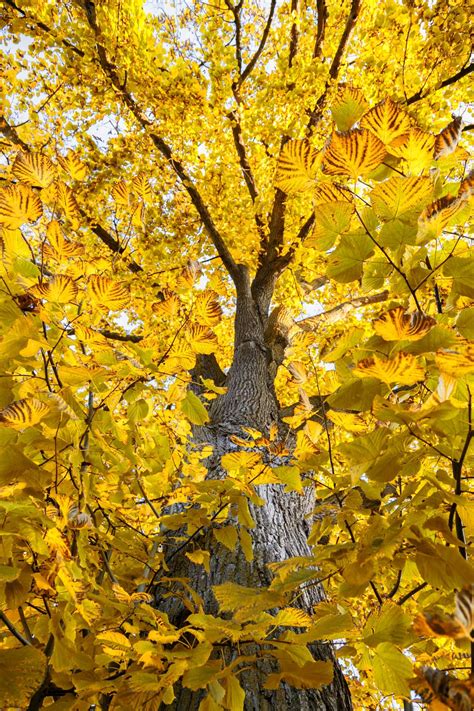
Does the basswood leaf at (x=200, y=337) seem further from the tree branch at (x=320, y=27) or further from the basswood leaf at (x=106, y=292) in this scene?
the tree branch at (x=320, y=27)

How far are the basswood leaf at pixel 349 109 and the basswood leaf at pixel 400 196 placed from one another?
0.62 ft

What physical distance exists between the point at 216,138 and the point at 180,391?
5.18 metres

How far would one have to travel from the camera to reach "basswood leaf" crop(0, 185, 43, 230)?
3.30 feet

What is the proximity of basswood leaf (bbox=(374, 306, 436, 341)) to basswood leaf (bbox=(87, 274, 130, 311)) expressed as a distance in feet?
2.11

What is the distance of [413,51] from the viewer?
13.9 feet

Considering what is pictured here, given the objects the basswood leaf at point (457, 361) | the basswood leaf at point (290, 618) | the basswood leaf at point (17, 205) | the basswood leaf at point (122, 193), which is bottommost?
the basswood leaf at point (290, 618)

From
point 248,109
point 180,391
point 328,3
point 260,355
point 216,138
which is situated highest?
point 328,3

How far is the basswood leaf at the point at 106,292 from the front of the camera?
1012 millimetres

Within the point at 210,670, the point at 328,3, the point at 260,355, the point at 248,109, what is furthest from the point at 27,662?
the point at 328,3

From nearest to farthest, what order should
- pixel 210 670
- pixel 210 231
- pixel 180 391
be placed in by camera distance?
pixel 210 670 < pixel 180 391 < pixel 210 231

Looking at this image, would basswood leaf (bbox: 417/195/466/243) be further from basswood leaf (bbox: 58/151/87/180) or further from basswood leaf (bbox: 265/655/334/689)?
basswood leaf (bbox: 58/151/87/180)

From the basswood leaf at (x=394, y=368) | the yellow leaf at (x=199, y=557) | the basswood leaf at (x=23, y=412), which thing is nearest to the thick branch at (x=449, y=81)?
the basswood leaf at (x=394, y=368)

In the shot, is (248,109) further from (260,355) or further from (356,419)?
(356,419)

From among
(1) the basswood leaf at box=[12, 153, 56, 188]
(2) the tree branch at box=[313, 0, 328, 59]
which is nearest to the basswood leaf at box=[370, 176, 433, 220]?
(1) the basswood leaf at box=[12, 153, 56, 188]
